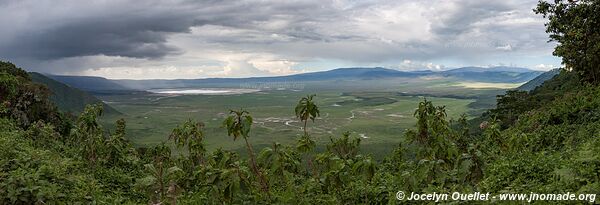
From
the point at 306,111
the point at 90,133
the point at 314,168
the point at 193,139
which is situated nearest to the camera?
the point at 306,111

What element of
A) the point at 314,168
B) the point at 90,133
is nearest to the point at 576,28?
the point at 314,168

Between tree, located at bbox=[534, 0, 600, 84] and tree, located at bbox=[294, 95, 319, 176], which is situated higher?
tree, located at bbox=[534, 0, 600, 84]

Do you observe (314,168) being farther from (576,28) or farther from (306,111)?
(576,28)

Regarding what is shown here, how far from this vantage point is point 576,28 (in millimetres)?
25859

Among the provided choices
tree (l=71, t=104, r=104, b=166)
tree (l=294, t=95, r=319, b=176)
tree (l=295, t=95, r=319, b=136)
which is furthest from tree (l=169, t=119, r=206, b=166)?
tree (l=295, t=95, r=319, b=136)

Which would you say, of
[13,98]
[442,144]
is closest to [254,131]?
[13,98]

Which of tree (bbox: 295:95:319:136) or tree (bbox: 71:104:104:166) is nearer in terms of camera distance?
tree (bbox: 295:95:319:136)

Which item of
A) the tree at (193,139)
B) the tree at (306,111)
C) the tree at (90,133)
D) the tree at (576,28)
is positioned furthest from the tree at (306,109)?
the tree at (576,28)

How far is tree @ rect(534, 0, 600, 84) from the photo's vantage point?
2530 centimetres

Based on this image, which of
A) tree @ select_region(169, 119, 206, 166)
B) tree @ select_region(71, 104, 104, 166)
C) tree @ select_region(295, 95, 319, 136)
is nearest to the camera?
tree @ select_region(295, 95, 319, 136)

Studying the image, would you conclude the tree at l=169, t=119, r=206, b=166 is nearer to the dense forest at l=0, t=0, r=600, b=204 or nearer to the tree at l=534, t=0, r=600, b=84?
the dense forest at l=0, t=0, r=600, b=204

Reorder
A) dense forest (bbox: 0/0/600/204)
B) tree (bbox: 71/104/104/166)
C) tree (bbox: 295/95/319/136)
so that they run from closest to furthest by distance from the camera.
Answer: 1. dense forest (bbox: 0/0/600/204)
2. tree (bbox: 295/95/319/136)
3. tree (bbox: 71/104/104/166)

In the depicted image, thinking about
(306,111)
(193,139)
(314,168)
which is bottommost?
(193,139)

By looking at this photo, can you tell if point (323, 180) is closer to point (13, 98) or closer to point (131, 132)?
point (13, 98)
